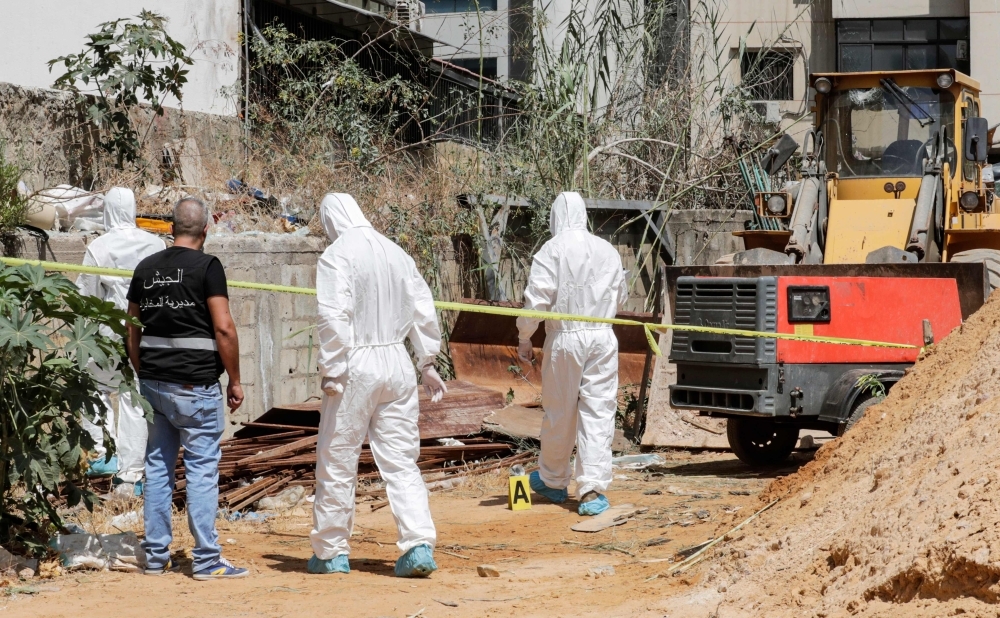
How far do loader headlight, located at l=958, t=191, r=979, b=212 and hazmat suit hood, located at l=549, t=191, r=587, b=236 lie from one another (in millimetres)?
3465

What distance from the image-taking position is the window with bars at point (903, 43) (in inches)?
878

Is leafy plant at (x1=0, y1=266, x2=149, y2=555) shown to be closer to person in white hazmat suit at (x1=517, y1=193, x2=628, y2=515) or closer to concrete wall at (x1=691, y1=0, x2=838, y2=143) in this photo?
person in white hazmat suit at (x1=517, y1=193, x2=628, y2=515)

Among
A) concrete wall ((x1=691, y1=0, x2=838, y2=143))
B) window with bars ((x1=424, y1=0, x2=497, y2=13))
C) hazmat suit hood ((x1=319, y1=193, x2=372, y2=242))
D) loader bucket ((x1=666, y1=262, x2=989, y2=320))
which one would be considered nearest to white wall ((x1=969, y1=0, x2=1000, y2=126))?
concrete wall ((x1=691, y1=0, x2=838, y2=143))

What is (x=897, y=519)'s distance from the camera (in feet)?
13.4

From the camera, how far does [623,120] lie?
1448 cm

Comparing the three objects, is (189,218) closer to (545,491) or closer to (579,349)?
(579,349)

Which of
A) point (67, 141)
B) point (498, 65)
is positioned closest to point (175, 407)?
point (67, 141)

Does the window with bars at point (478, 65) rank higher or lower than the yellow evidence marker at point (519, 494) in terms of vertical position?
higher

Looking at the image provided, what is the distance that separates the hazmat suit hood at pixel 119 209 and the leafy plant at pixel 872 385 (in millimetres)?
4851

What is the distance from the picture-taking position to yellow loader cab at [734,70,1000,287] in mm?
9055

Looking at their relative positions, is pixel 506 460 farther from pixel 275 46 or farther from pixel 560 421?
pixel 275 46

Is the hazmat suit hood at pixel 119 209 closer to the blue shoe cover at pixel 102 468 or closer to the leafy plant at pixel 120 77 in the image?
the blue shoe cover at pixel 102 468

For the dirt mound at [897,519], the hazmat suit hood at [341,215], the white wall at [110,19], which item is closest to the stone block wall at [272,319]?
the white wall at [110,19]

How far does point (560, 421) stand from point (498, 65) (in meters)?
18.6
